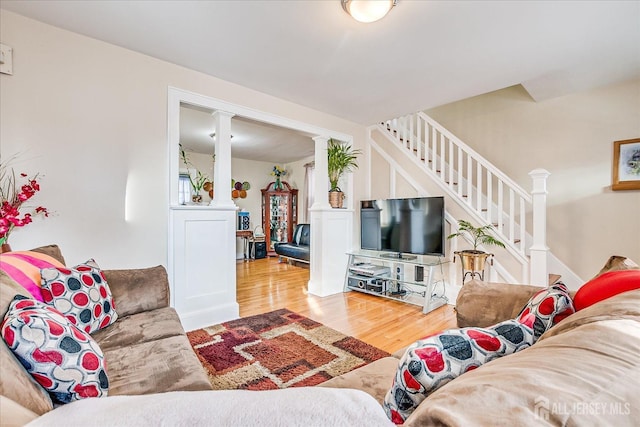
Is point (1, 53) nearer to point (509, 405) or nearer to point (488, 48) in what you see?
point (509, 405)

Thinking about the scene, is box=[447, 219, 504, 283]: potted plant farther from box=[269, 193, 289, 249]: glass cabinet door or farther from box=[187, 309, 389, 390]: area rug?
box=[269, 193, 289, 249]: glass cabinet door

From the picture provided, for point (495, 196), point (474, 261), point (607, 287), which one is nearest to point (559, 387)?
point (607, 287)

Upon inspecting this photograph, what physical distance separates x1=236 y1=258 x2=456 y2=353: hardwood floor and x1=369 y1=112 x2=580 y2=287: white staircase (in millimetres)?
885

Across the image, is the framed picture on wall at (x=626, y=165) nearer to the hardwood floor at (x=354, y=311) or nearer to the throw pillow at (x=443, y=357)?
the hardwood floor at (x=354, y=311)

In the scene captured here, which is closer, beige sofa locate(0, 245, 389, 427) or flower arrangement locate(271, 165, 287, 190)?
beige sofa locate(0, 245, 389, 427)

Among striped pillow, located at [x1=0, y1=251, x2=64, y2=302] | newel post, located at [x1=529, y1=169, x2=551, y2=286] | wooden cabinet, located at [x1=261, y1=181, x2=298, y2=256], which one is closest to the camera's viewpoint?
striped pillow, located at [x1=0, y1=251, x2=64, y2=302]

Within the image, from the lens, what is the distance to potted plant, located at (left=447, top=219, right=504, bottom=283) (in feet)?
9.27

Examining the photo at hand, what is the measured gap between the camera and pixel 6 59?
183cm

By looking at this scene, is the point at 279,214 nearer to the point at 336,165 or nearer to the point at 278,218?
the point at 278,218

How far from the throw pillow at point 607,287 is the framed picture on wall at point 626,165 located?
2.81 m

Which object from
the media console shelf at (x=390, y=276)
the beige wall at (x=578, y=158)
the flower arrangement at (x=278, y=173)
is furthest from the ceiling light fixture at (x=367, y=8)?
the flower arrangement at (x=278, y=173)

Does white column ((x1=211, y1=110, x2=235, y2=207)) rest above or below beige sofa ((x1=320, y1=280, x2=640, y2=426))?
above

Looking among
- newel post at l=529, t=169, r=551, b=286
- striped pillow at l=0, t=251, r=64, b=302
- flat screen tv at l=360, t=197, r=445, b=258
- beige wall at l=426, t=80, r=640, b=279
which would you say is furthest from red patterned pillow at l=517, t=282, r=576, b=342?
beige wall at l=426, t=80, r=640, b=279

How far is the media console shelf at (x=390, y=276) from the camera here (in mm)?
3364
